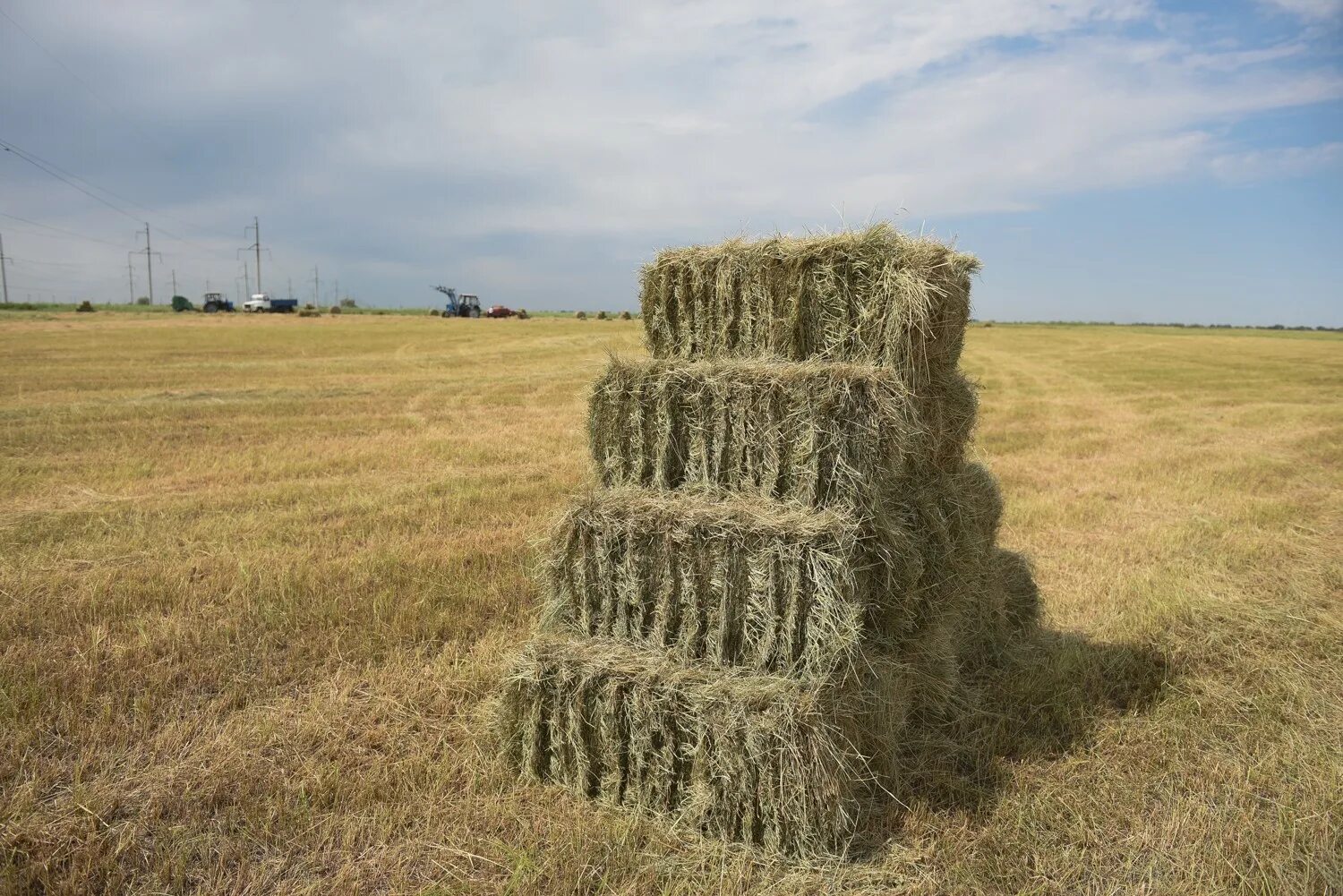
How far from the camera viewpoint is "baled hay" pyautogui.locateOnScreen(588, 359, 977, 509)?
13.5 ft

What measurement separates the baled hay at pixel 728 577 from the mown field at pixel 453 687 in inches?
22.2

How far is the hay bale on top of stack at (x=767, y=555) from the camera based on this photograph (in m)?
3.81

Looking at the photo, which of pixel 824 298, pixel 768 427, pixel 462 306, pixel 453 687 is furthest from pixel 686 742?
pixel 462 306

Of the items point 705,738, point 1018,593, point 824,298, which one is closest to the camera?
point 705,738

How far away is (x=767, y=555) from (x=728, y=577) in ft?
0.78

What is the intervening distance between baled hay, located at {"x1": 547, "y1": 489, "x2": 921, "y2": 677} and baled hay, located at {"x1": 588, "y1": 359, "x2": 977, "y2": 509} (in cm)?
20

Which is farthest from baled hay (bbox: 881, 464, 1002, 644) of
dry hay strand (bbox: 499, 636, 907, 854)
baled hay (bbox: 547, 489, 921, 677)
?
dry hay strand (bbox: 499, 636, 907, 854)

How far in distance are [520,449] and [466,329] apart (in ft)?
101

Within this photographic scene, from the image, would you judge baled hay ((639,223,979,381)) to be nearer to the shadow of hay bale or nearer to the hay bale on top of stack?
the hay bale on top of stack

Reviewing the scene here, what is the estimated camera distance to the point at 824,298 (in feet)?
15.1

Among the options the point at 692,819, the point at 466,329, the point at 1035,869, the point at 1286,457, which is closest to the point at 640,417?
the point at 692,819

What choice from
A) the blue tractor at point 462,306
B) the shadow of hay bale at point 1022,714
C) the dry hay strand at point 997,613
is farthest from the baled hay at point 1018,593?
the blue tractor at point 462,306

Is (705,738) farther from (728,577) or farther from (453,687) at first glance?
(453,687)

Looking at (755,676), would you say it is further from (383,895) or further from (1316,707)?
(1316,707)
